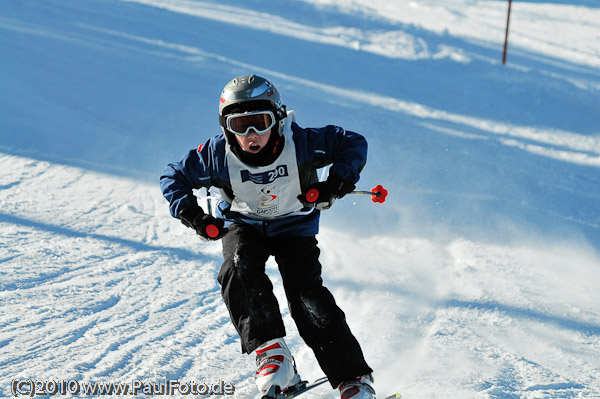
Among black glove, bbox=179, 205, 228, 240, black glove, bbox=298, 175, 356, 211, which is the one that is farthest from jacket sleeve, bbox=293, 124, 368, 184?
black glove, bbox=179, 205, 228, 240

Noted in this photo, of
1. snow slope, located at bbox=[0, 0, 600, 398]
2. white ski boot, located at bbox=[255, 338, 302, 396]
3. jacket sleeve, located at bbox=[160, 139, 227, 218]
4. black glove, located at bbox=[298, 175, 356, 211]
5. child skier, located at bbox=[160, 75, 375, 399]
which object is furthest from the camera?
snow slope, located at bbox=[0, 0, 600, 398]

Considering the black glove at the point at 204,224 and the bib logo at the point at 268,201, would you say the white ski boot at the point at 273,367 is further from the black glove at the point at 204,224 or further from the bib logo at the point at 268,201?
the bib logo at the point at 268,201

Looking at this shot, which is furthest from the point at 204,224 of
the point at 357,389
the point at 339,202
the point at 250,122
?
the point at 339,202

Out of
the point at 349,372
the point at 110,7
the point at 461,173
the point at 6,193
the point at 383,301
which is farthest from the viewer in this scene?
the point at 110,7

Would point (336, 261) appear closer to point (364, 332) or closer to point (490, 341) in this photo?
point (364, 332)

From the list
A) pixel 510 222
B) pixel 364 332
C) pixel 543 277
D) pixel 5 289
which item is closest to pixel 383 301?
pixel 364 332

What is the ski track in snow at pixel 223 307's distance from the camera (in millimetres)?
3803

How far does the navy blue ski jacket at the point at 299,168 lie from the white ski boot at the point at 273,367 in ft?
2.41

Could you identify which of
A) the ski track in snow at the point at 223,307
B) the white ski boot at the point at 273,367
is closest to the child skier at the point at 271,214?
the white ski boot at the point at 273,367

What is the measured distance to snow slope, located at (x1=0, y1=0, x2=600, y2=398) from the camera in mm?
4055

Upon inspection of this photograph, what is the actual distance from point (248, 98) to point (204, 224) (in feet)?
2.40

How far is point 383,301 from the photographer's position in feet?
16.0

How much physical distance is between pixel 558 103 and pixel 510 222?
439cm

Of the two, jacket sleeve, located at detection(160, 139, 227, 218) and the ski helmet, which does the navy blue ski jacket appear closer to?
jacket sleeve, located at detection(160, 139, 227, 218)
